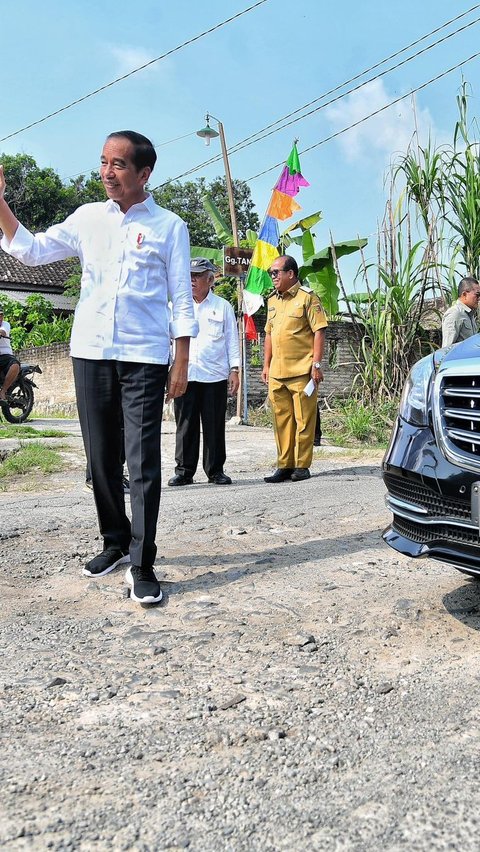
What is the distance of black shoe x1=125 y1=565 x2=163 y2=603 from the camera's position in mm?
3162

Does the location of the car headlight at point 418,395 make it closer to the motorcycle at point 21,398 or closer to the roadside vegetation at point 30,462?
the roadside vegetation at point 30,462

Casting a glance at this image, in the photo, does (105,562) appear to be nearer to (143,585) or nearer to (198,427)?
(143,585)

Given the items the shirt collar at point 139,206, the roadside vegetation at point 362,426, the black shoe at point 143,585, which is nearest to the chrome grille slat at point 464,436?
the black shoe at point 143,585

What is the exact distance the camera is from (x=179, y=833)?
5.24 ft

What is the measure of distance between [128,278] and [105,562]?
1252 mm

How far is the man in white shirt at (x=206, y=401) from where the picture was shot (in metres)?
6.52

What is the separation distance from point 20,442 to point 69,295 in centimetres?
2431

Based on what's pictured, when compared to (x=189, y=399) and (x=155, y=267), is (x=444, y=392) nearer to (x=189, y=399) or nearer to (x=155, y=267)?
→ (x=155, y=267)

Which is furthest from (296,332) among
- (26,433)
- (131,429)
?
(26,433)

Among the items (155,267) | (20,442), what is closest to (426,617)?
(155,267)

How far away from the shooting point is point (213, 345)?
6613 mm


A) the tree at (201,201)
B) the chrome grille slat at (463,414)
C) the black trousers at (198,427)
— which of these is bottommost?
the black trousers at (198,427)

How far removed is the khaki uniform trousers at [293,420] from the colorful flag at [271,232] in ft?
19.9

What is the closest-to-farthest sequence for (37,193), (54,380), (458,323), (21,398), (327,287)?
(458,323) < (327,287) < (21,398) < (54,380) < (37,193)
